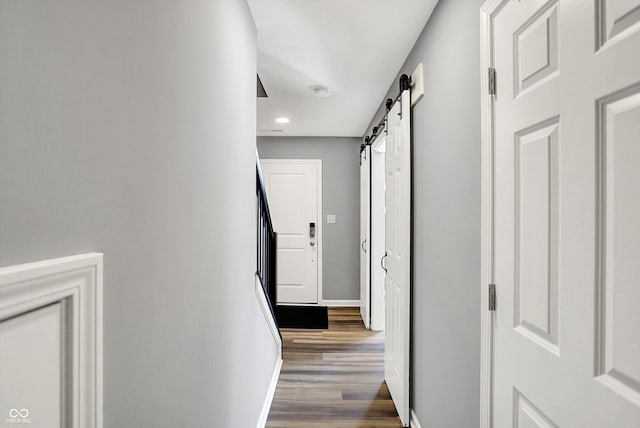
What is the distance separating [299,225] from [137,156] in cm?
469

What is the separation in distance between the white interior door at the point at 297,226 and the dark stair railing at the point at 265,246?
2214 millimetres

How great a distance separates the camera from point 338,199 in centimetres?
545

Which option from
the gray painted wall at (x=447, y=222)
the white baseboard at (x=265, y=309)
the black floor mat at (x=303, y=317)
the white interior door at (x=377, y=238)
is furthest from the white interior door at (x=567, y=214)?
the black floor mat at (x=303, y=317)

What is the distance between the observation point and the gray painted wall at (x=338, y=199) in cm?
544

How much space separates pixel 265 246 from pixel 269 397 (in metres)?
1.09

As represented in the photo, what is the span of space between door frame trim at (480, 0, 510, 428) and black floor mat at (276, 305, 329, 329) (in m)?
3.27

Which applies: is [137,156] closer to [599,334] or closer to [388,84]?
[599,334]

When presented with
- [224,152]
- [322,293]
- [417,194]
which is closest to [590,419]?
[224,152]

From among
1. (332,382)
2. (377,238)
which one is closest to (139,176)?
(332,382)

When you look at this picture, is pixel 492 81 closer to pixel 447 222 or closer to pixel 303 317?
pixel 447 222

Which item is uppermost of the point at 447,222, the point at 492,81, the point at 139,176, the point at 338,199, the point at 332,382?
the point at 492,81

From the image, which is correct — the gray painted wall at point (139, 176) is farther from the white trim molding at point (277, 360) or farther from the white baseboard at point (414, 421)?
the white baseboard at point (414, 421)

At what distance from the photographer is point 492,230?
4.18 ft

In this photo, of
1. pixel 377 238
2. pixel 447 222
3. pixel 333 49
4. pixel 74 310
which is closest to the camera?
pixel 74 310
